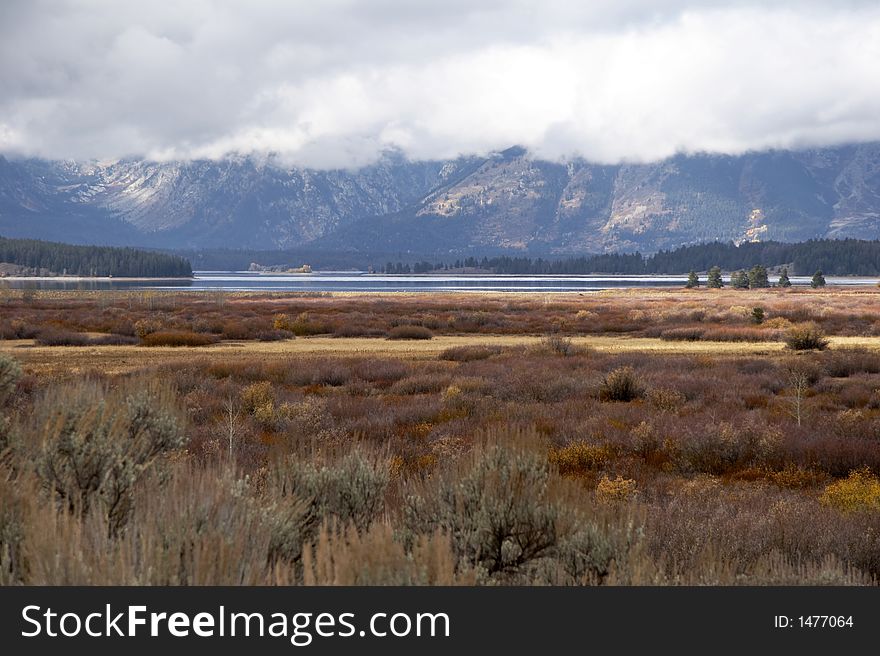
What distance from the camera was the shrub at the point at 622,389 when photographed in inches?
805

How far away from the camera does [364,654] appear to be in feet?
12.2

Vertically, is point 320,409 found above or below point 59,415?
below

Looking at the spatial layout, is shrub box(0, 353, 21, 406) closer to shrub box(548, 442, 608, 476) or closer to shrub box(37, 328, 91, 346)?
shrub box(548, 442, 608, 476)

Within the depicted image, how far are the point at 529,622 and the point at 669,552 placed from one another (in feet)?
12.6

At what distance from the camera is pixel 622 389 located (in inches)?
806

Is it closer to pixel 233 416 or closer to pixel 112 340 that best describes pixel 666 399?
pixel 233 416

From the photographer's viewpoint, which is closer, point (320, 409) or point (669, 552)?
point (669, 552)

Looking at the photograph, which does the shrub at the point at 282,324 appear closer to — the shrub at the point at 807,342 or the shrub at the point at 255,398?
the shrub at the point at 807,342

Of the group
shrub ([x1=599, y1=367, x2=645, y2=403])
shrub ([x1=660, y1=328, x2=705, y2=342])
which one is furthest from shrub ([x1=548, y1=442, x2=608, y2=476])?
shrub ([x1=660, y1=328, x2=705, y2=342])

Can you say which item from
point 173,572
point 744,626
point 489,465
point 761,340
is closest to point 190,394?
point 489,465

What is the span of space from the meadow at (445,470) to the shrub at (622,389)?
52 millimetres

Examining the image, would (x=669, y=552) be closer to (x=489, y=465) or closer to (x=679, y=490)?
(x=489, y=465)

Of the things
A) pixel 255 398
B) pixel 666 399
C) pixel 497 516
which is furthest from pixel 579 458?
pixel 255 398

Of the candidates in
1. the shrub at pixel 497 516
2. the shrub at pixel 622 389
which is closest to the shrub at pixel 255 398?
the shrub at pixel 622 389
